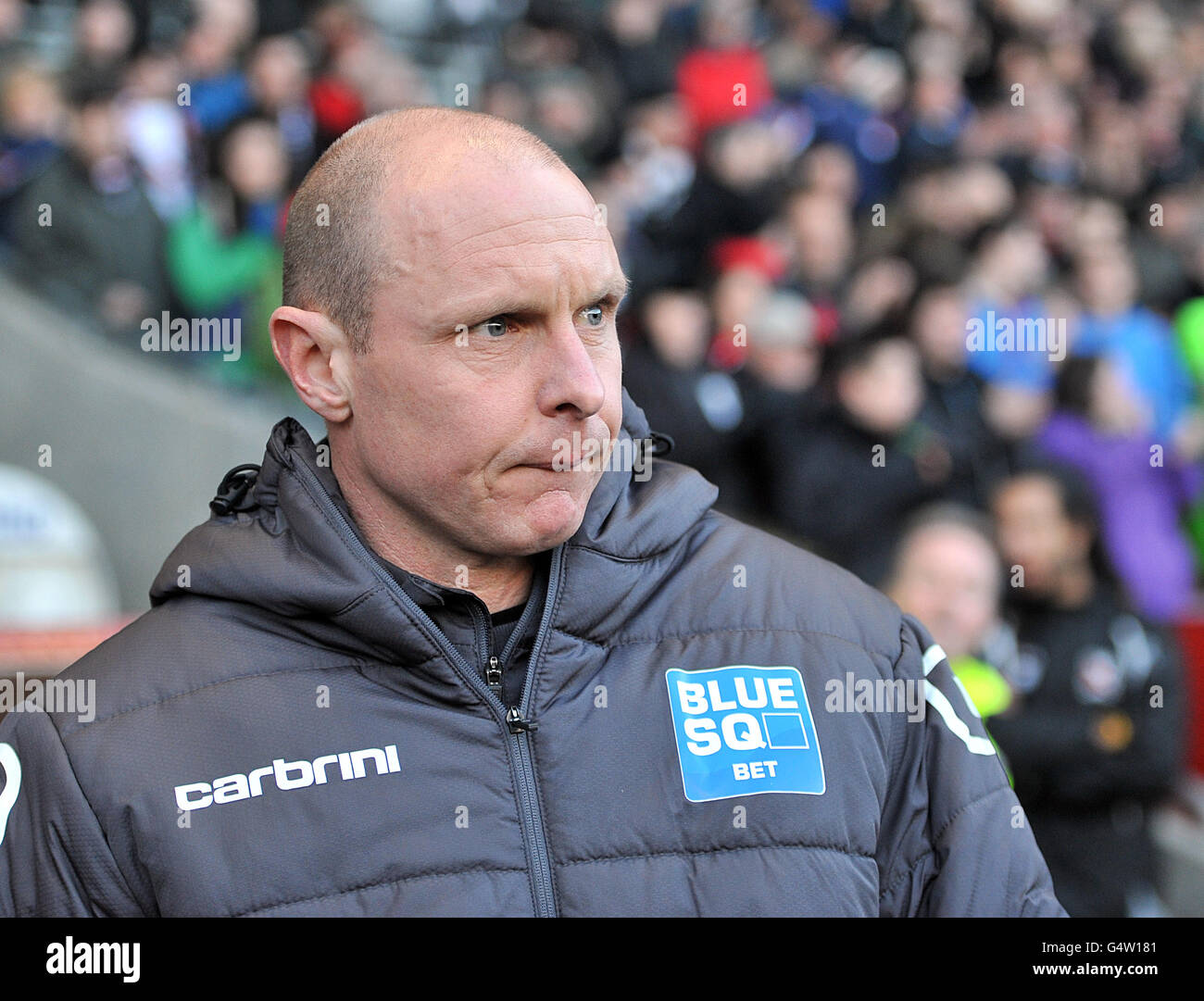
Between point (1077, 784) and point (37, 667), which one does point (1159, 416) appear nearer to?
point (1077, 784)

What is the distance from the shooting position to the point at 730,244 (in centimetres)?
588

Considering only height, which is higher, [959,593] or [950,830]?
[959,593]

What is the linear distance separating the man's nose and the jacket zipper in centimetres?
18

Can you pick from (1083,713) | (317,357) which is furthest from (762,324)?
(317,357)

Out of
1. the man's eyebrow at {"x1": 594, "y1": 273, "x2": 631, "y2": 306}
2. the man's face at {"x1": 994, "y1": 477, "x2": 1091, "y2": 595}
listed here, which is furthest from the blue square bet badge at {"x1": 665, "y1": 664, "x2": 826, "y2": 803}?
the man's face at {"x1": 994, "y1": 477, "x2": 1091, "y2": 595}

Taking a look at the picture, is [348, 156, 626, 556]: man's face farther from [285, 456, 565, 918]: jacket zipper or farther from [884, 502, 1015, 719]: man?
[884, 502, 1015, 719]: man

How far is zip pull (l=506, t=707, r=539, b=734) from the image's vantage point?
5.25 feet

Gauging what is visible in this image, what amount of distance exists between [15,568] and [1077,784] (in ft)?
10.6

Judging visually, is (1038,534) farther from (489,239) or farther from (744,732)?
(489,239)

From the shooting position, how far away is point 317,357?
1731 millimetres

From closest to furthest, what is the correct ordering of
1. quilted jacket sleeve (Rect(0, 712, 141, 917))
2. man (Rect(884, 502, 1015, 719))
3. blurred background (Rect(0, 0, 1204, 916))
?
quilted jacket sleeve (Rect(0, 712, 141, 917)) < man (Rect(884, 502, 1015, 719)) < blurred background (Rect(0, 0, 1204, 916))

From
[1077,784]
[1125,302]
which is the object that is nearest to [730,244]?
[1125,302]

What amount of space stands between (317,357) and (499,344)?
262 mm

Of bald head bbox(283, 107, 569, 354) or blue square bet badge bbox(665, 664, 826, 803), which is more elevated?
bald head bbox(283, 107, 569, 354)
